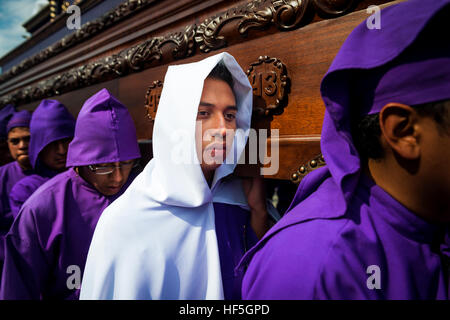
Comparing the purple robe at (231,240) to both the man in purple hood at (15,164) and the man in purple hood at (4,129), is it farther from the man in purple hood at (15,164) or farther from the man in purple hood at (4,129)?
the man in purple hood at (4,129)

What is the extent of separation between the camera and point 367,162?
2.29 ft

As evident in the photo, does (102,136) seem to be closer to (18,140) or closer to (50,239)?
(50,239)

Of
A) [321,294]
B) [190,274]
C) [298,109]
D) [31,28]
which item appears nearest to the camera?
[321,294]

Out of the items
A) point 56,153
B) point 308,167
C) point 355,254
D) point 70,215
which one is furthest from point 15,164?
point 355,254

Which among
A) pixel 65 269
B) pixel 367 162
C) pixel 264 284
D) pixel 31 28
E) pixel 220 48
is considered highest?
pixel 31 28

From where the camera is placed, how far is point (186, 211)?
3.27 ft

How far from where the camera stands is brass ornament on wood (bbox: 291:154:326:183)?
38.9 inches

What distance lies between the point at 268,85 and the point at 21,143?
229 centimetres

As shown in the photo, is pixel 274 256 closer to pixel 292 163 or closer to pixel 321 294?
pixel 321 294

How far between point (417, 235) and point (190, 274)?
0.66 meters

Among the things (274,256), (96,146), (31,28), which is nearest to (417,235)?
(274,256)

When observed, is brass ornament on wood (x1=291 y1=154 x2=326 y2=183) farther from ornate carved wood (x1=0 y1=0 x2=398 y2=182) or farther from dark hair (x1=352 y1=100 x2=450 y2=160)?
dark hair (x1=352 y1=100 x2=450 y2=160)

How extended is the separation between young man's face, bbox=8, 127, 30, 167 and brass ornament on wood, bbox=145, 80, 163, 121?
1432mm

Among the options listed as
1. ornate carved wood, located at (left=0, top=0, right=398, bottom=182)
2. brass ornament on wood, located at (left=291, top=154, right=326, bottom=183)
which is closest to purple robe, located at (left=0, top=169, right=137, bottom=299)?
ornate carved wood, located at (left=0, top=0, right=398, bottom=182)
